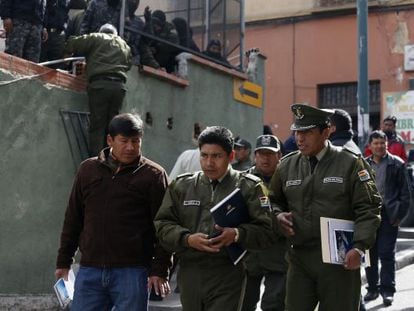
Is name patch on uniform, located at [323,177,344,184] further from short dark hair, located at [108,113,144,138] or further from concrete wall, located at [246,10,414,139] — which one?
concrete wall, located at [246,10,414,139]

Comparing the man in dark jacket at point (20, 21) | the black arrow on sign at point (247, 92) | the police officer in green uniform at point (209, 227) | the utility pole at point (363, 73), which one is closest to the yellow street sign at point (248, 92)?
the black arrow on sign at point (247, 92)

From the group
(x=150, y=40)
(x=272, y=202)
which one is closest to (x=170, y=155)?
(x=150, y=40)

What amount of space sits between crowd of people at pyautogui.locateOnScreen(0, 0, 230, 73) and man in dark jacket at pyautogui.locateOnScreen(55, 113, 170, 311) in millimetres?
4491

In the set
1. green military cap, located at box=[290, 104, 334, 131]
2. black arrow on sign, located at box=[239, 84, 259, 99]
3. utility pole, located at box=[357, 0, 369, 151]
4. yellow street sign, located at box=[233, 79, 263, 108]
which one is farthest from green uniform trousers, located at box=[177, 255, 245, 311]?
black arrow on sign, located at box=[239, 84, 259, 99]

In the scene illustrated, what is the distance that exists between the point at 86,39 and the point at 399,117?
1363 cm

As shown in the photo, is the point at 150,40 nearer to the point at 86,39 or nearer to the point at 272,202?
the point at 86,39

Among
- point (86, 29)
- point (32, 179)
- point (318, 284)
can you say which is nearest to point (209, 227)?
point (318, 284)

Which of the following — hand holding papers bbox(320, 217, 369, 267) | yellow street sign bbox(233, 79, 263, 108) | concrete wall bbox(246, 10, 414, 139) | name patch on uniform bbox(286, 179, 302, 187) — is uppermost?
concrete wall bbox(246, 10, 414, 139)

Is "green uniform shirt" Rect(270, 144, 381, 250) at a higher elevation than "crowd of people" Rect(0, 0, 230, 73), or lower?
lower

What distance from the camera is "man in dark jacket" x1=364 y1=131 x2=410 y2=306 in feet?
26.5

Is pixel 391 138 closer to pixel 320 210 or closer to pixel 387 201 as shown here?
pixel 387 201

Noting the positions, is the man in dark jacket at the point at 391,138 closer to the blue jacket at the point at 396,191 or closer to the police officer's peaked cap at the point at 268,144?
the blue jacket at the point at 396,191

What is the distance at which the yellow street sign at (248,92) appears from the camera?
42.4 feet

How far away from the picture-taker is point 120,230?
4770 millimetres
